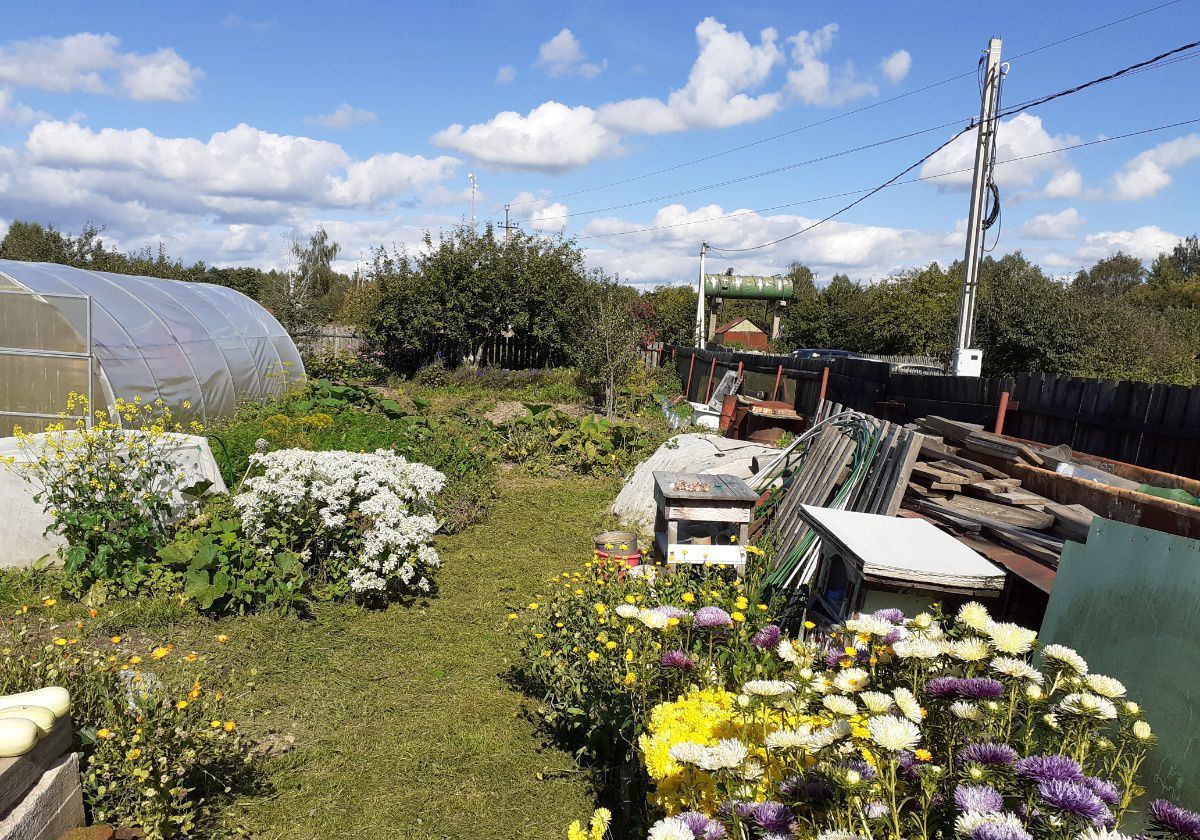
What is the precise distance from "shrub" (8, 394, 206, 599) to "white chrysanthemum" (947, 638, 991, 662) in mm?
5308

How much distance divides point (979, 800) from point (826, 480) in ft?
14.5

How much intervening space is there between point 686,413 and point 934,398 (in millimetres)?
6742

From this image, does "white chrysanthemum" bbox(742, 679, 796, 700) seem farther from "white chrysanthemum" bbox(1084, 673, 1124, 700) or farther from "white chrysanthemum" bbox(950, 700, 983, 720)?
"white chrysanthemum" bbox(1084, 673, 1124, 700)

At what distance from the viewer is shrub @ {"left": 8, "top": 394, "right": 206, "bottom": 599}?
17.4ft

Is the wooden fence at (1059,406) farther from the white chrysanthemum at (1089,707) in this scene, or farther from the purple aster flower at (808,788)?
the purple aster flower at (808,788)

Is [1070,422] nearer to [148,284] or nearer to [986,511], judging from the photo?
[986,511]

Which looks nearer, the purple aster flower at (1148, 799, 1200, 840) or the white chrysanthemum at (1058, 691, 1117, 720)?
the purple aster flower at (1148, 799, 1200, 840)

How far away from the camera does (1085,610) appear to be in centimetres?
246

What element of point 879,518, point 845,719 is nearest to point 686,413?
point 879,518

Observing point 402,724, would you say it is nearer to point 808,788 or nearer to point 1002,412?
point 808,788

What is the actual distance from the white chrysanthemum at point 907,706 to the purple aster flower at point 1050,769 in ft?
0.65

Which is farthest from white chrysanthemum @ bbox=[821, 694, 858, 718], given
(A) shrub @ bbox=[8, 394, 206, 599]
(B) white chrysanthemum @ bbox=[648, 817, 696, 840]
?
(A) shrub @ bbox=[8, 394, 206, 599]

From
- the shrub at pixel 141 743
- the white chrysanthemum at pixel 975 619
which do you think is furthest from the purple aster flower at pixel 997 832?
the shrub at pixel 141 743

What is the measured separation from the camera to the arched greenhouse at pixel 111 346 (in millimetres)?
9234
